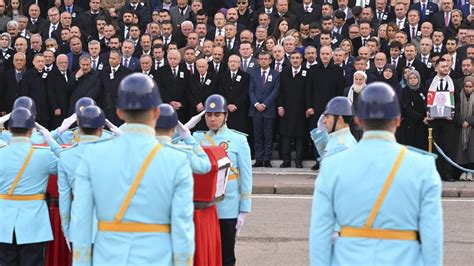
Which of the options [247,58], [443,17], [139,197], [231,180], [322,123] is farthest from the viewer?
[443,17]

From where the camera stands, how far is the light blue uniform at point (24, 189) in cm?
1038

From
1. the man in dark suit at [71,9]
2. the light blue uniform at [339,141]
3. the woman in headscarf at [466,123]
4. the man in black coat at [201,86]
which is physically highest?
the man in dark suit at [71,9]

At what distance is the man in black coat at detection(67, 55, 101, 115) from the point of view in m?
21.3

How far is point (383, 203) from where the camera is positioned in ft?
23.6

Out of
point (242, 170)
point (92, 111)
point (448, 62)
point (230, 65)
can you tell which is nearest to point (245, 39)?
point (230, 65)

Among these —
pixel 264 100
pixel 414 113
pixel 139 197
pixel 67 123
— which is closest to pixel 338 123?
pixel 67 123

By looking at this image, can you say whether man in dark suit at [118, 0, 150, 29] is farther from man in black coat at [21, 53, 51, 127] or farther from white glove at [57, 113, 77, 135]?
white glove at [57, 113, 77, 135]

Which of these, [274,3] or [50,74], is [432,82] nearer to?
[274,3]

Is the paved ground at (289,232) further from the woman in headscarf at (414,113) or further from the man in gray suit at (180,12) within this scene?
the man in gray suit at (180,12)

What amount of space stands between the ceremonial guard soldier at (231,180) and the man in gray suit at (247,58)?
946cm

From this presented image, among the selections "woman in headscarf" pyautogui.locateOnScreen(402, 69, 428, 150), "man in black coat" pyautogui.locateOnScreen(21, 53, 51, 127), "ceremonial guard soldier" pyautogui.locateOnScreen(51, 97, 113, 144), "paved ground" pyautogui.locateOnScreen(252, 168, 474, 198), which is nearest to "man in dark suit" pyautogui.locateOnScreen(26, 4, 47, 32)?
"man in black coat" pyautogui.locateOnScreen(21, 53, 51, 127)

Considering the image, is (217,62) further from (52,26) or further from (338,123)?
(338,123)

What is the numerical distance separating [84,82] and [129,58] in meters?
0.95

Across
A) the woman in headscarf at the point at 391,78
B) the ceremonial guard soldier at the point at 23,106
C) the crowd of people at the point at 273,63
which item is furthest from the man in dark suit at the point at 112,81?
the ceremonial guard soldier at the point at 23,106
